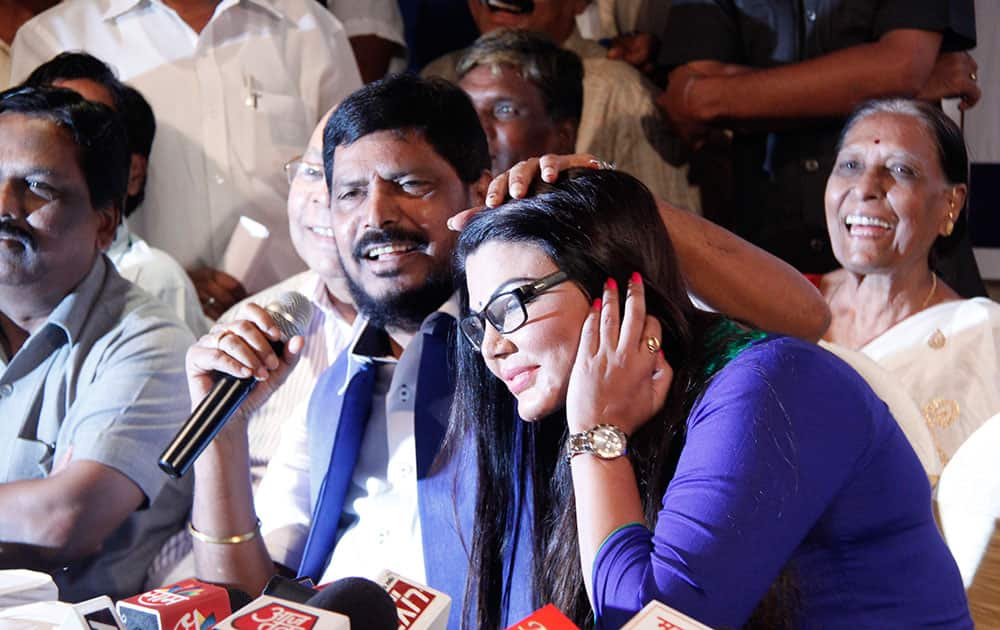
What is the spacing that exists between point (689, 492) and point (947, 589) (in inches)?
15.4

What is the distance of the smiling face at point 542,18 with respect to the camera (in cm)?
342

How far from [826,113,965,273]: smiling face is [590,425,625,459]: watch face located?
1.49 m

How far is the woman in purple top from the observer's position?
1284 millimetres

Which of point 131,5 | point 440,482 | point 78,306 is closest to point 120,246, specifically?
point 78,306

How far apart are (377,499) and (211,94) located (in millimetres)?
1703

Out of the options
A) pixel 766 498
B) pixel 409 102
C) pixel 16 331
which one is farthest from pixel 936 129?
pixel 16 331

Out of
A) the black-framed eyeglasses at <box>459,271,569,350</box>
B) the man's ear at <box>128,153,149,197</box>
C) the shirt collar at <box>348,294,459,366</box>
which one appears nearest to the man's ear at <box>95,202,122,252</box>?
the man's ear at <box>128,153,149,197</box>

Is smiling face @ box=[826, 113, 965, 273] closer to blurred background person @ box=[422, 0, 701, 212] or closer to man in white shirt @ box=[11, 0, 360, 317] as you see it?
blurred background person @ box=[422, 0, 701, 212]

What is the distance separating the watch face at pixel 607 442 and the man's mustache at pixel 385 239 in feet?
2.57

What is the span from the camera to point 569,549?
1.55 m

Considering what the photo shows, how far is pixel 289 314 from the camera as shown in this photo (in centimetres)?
189

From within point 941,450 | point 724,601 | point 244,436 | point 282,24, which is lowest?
point 941,450

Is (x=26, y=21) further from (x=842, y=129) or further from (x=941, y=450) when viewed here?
(x=941, y=450)

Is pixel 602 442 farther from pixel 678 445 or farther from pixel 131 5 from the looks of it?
pixel 131 5
